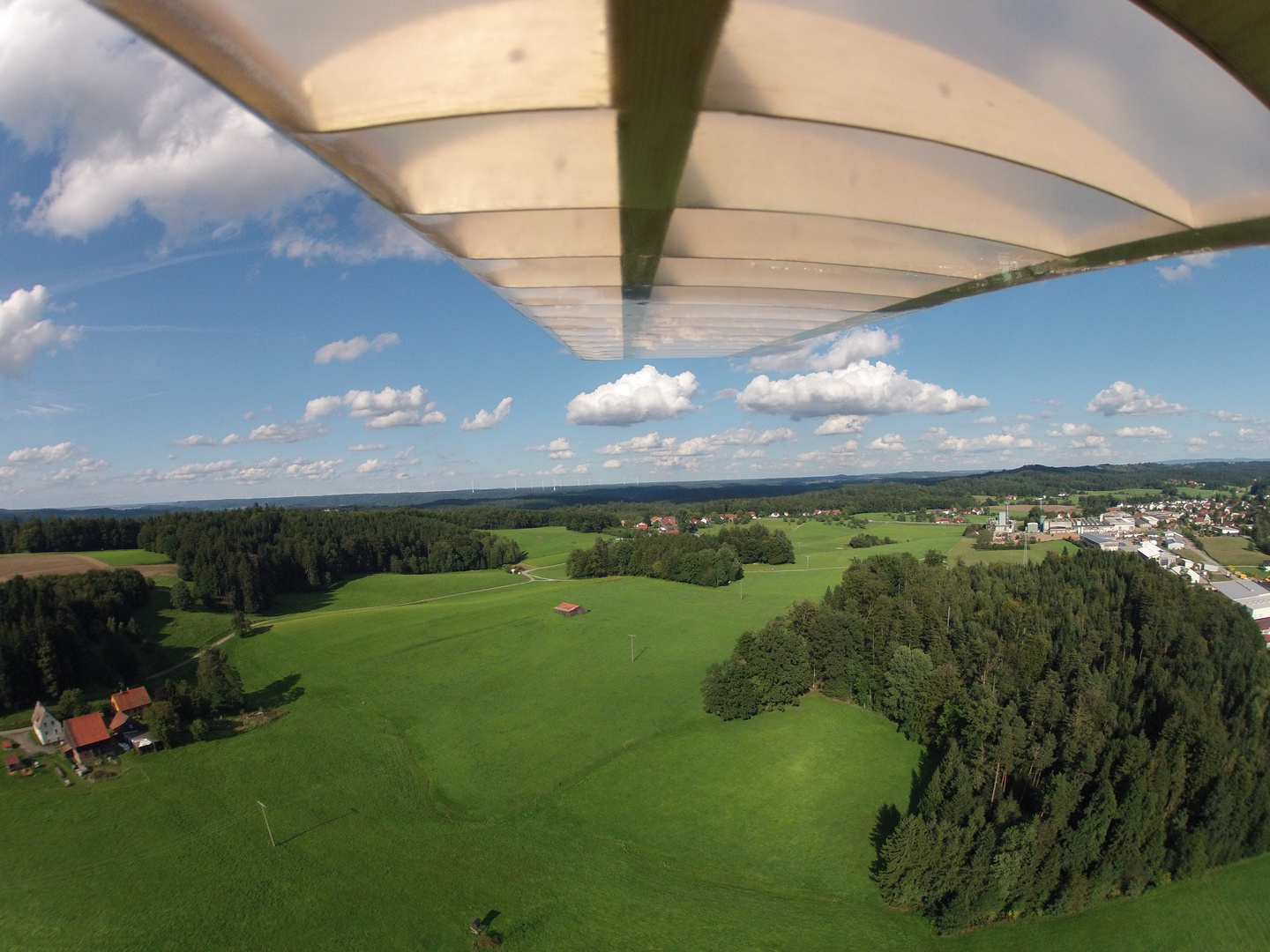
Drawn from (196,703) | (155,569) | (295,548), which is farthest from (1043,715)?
(155,569)

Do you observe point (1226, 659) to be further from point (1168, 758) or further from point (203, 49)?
point (203, 49)

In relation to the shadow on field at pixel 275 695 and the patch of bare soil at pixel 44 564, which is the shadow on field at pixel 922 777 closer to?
the shadow on field at pixel 275 695

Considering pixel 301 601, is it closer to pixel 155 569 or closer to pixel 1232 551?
pixel 155 569

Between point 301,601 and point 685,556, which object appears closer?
point 301,601

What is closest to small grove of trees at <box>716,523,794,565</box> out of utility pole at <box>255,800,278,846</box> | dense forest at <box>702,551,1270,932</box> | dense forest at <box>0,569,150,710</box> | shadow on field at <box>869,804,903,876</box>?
dense forest at <box>702,551,1270,932</box>

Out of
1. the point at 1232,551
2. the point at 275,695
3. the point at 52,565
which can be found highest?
the point at 52,565

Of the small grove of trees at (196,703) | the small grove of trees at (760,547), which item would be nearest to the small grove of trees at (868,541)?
the small grove of trees at (760,547)

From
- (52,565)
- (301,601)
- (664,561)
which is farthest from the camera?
(664,561)

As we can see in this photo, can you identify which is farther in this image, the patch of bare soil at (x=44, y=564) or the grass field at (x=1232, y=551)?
the grass field at (x=1232, y=551)
